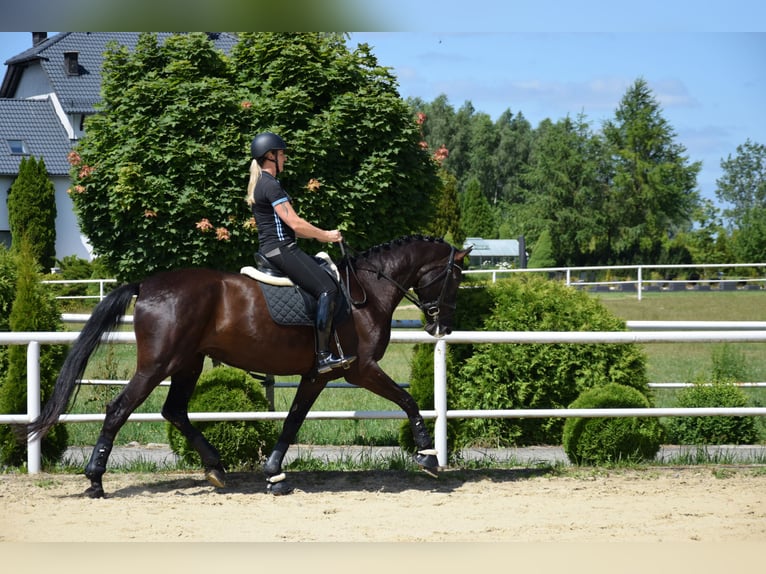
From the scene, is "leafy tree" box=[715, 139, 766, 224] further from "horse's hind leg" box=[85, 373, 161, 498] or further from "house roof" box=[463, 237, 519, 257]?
"horse's hind leg" box=[85, 373, 161, 498]

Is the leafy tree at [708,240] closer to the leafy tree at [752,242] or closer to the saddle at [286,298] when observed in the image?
the leafy tree at [752,242]

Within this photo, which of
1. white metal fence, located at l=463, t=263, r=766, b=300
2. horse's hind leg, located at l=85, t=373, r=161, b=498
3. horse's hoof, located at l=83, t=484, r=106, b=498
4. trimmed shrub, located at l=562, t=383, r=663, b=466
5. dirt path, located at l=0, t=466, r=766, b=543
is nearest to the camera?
dirt path, located at l=0, t=466, r=766, b=543

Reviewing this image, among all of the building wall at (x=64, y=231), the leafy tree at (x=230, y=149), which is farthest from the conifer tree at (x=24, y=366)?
the building wall at (x=64, y=231)

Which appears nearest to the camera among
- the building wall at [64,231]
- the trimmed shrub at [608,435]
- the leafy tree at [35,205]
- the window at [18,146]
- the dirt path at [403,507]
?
the dirt path at [403,507]

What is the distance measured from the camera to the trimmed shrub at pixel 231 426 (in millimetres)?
7680

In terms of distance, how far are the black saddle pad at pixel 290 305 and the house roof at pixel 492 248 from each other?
142 ft

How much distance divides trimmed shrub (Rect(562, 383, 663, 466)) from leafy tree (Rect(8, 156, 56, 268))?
30100 millimetres

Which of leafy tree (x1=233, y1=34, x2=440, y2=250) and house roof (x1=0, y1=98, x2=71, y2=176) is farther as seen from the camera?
house roof (x1=0, y1=98, x2=71, y2=176)

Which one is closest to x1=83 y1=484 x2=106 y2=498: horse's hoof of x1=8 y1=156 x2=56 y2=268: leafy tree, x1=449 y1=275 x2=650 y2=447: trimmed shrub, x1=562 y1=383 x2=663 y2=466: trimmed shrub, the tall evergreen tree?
x1=449 y1=275 x2=650 y2=447: trimmed shrub

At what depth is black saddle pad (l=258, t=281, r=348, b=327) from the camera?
677cm

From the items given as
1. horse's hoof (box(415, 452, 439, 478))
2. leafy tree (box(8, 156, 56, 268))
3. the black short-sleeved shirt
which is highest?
leafy tree (box(8, 156, 56, 268))

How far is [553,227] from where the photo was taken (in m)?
54.4

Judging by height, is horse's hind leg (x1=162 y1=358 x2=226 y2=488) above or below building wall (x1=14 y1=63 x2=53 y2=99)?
below

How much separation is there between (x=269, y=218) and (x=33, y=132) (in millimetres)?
39800
